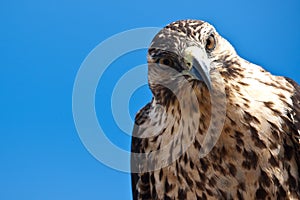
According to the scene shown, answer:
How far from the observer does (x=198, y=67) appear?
358 centimetres

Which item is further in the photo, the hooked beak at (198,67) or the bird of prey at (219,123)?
the bird of prey at (219,123)

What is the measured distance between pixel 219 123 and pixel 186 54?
Result: 1.83ft

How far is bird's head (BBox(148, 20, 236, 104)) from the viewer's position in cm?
364

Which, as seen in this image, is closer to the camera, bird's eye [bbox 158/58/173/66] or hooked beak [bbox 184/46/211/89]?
hooked beak [bbox 184/46/211/89]

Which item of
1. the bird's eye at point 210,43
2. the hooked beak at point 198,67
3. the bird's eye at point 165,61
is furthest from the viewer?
the bird's eye at point 210,43

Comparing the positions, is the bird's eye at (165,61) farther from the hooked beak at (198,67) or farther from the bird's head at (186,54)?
the hooked beak at (198,67)

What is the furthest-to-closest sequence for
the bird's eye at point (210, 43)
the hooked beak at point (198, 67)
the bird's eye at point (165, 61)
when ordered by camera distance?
the bird's eye at point (210, 43) < the bird's eye at point (165, 61) < the hooked beak at point (198, 67)

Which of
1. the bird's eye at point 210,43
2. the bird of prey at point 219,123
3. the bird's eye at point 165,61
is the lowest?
the bird of prey at point 219,123

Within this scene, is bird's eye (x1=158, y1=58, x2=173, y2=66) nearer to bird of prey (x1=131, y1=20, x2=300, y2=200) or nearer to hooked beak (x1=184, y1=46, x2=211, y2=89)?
bird of prey (x1=131, y1=20, x2=300, y2=200)

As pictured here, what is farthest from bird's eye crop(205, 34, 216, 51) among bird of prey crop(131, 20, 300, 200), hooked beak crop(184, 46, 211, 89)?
hooked beak crop(184, 46, 211, 89)

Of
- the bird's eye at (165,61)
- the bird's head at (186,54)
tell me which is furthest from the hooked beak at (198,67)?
the bird's eye at (165,61)

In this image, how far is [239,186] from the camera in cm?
399

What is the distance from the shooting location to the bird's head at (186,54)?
11.9ft

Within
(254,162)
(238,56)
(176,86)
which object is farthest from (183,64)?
(254,162)
